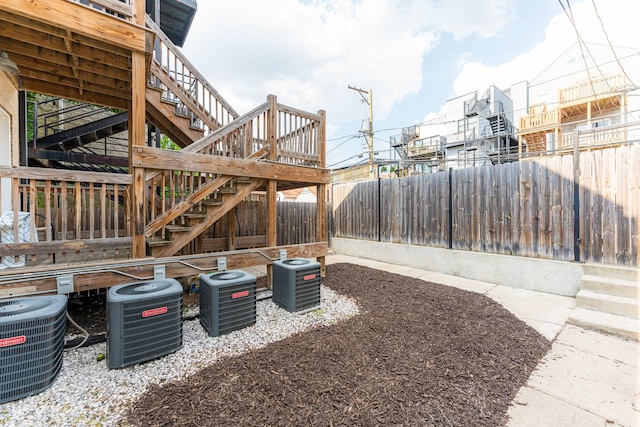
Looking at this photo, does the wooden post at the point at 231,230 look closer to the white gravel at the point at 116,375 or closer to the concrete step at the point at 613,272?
the white gravel at the point at 116,375

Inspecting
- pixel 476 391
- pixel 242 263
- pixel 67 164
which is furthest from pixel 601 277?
pixel 67 164

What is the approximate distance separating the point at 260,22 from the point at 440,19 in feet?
14.9

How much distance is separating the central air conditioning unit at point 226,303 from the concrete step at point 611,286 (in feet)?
15.8

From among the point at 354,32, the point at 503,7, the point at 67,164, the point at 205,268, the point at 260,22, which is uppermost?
the point at 354,32

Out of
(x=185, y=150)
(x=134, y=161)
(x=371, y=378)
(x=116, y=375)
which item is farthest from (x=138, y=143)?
(x=371, y=378)

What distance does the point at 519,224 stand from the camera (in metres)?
4.95

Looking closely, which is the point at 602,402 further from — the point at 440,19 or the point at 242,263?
the point at 440,19

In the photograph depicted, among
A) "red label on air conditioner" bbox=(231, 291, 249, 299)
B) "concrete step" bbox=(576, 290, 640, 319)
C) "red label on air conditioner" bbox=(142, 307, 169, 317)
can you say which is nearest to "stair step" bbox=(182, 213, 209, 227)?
"red label on air conditioner" bbox=(231, 291, 249, 299)

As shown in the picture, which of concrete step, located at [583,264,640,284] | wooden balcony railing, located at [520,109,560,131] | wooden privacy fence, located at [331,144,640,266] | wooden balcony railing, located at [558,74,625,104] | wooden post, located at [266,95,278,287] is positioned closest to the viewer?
concrete step, located at [583,264,640,284]

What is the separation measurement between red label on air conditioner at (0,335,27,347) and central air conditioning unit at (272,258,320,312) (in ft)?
8.16

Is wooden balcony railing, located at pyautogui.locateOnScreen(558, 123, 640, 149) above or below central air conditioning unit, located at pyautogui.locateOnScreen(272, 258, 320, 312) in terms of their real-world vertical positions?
above

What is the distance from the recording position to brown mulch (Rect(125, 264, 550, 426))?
5.92ft

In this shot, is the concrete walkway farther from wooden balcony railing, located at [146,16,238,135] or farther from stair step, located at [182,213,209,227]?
wooden balcony railing, located at [146,16,238,135]

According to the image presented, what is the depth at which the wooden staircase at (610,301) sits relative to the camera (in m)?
3.19
